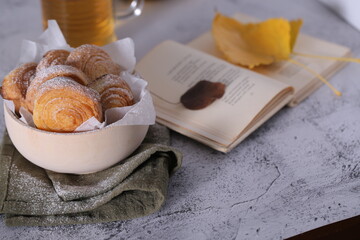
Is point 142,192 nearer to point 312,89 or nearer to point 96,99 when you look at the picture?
point 96,99

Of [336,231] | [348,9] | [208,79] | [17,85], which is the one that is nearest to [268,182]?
[336,231]

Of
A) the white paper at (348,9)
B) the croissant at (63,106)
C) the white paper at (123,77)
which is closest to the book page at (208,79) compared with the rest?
the white paper at (123,77)

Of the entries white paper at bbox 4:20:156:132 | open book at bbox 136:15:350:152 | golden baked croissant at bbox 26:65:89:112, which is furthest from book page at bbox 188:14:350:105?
golden baked croissant at bbox 26:65:89:112

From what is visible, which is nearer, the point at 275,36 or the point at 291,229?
the point at 291,229

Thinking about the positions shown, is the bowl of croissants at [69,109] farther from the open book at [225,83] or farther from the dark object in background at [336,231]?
the dark object in background at [336,231]

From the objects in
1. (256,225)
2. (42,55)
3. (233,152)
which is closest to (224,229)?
(256,225)
